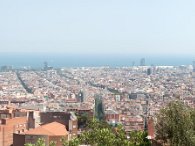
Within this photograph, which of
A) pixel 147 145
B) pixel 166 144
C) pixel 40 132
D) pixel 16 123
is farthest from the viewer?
pixel 16 123

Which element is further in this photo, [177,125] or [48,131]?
[48,131]

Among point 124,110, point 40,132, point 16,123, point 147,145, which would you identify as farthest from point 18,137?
point 124,110

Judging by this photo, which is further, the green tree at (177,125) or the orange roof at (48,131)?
the orange roof at (48,131)

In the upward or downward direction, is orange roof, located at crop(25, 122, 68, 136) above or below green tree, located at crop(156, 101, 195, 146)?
below

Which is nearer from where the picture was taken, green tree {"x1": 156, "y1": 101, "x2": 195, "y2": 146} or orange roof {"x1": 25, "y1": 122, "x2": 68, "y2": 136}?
green tree {"x1": 156, "y1": 101, "x2": 195, "y2": 146}

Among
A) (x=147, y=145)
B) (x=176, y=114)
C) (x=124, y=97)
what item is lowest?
(x=124, y=97)

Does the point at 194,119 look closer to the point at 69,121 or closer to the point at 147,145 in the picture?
the point at 147,145

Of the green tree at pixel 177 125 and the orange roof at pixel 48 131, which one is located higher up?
the green tree at pixel 177 125

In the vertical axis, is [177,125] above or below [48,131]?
above
